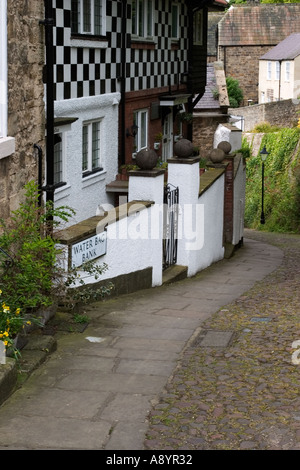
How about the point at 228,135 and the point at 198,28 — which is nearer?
the point at 228,135

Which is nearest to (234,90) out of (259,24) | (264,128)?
(259,24)

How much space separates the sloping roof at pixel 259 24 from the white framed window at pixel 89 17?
2113 inches

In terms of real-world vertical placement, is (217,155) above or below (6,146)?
below

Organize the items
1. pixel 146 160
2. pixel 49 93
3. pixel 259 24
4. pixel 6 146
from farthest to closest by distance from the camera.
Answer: pixel 259 24 < pixel 146 160 < pixel 49 93 < pixel 6 146

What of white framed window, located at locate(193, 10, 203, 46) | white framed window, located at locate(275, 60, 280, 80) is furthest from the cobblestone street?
white framed window, located at locate(275, 60, 280, 80)

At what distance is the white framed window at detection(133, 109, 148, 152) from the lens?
17.1 m

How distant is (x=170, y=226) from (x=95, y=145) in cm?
338

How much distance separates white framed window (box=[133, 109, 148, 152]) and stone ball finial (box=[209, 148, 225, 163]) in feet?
6.42

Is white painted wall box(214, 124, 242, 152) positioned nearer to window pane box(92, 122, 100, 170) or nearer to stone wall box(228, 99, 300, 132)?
window pane box(92, 122, 100, 170)

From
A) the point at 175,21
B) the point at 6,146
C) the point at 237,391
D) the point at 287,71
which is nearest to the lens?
the point at 237,391

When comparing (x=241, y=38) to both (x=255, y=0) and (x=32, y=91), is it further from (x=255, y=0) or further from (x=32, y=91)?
(x=32, y=91)

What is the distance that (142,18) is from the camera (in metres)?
17.0

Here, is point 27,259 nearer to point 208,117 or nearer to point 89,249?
point 89,249

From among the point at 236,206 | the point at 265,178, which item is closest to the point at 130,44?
the point at 236,206
